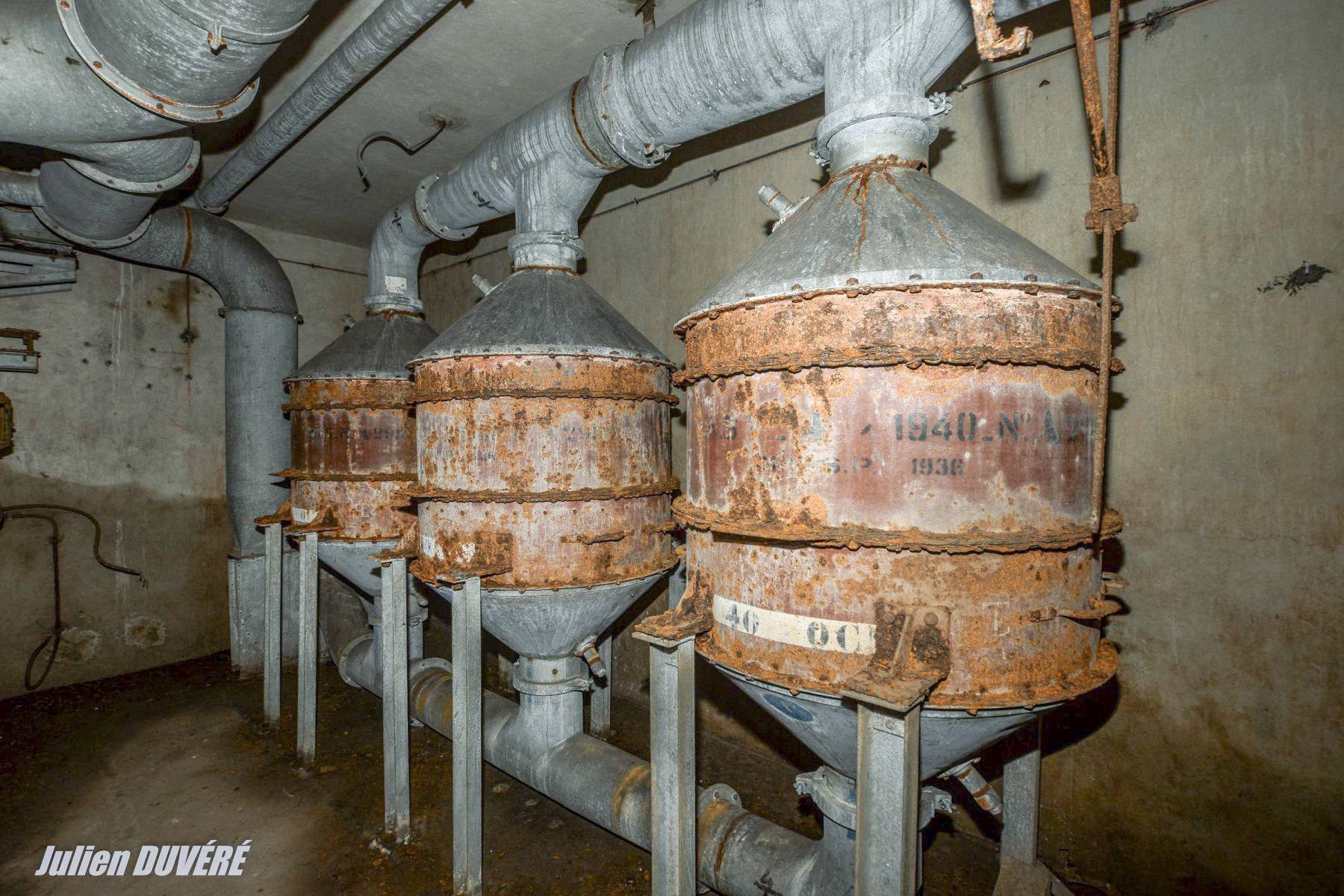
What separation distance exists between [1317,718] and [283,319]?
27.6 feet

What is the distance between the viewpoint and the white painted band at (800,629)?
204 cm

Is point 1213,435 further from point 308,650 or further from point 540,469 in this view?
point 308,650

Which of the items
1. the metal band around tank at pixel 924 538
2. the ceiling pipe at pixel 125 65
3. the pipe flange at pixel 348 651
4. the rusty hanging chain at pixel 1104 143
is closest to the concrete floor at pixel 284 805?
the pipe flange at pixel 348 651

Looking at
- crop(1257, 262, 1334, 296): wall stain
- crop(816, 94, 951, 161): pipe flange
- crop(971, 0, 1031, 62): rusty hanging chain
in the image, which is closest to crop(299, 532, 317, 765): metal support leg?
crop(816, 94, 951, 161): pipe flange

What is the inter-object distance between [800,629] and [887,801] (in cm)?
55

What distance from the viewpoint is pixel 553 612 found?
3.62m

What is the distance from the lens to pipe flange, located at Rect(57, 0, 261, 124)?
2.61 m

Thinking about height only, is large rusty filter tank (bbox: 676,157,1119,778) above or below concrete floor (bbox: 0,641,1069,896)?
above

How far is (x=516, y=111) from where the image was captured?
16.8 feet

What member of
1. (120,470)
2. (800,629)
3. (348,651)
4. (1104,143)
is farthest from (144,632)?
(1104,143)

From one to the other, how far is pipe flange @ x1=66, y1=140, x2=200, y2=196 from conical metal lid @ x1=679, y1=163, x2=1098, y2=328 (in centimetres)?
370

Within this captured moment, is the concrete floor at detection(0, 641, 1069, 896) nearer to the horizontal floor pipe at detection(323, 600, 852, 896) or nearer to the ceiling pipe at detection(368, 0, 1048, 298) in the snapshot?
the horizontal floor pipe at detection(323, 600, 852, 896)

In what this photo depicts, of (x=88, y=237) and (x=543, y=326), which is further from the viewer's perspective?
(x=88, y=237)

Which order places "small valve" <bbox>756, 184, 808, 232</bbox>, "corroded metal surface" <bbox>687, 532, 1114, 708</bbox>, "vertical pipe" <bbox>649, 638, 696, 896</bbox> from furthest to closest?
"small valve" <bbox>756, 184, 808, 232</bbox>, "vertical pipe" <bbox>649, 638, 696, 896</bbox>, "corroded metal surface" <bbox>687, 532, 1114, 708</bbox>
